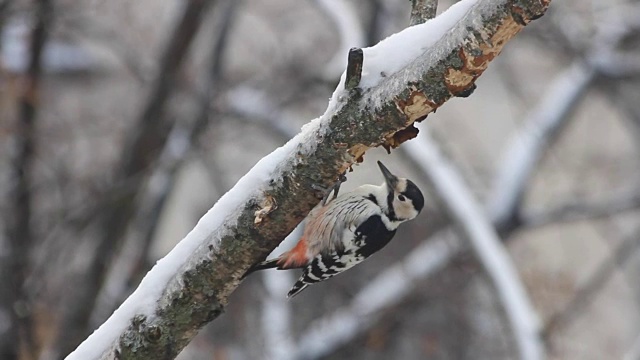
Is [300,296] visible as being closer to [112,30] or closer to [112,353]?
[112,30]

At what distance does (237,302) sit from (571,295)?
9.06 feet

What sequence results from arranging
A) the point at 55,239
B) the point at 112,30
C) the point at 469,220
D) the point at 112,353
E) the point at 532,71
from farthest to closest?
the point at 532,71 < the point at 112,30 < the point at 469,220 < the point at 55,239 < the point at 112,353

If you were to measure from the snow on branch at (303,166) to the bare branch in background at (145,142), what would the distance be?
317cm

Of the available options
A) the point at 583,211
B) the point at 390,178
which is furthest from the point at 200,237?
the point at 583,211

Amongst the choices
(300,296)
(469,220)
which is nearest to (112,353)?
(469,220)

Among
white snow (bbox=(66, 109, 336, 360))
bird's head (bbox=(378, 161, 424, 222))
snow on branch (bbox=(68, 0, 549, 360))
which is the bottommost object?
snow on branch (bbox=(68, 0, 549, 360))

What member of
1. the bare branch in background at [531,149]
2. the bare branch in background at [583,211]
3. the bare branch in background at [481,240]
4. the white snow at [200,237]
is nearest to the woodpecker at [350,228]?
the white snow at [200,237]

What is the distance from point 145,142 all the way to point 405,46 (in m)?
3.98

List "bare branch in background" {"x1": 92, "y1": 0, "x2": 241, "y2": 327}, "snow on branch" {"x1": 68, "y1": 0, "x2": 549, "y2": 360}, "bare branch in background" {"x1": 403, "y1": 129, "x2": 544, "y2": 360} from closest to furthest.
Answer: "snow on branch" {"x1": 68, "y1": 0, "x2": 549, "y2": 360} < "bare branch in background" {"x1": 403, "y1": 129, "x2": 544, "y2": 360} < "bare branch in background" {"x1": 92, "y1": 0, "x2": 241, "y2": 327}

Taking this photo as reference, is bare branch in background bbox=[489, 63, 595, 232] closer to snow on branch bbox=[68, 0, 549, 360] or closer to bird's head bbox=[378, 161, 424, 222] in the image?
bird's head bbox=[378, 161, 424, 222]

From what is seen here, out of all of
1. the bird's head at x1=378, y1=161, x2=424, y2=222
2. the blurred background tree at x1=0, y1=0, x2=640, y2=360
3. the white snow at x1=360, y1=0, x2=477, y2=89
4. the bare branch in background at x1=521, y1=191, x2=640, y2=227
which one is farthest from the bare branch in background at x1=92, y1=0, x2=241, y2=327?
the white snow at x1=360, y1=0, x2=477, y2=89

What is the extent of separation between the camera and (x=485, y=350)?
317 inches

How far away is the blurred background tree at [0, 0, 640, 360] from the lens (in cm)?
504

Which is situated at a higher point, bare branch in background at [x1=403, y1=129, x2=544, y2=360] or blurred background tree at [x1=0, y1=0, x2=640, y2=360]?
blurred background tree at [x1=0, y1=0, x2=640, y2=360]
